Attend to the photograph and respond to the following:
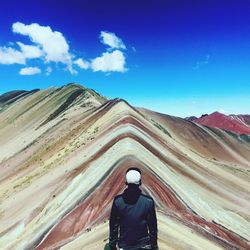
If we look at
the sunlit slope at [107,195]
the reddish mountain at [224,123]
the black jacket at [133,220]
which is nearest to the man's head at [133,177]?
the black jacket at [133,220]

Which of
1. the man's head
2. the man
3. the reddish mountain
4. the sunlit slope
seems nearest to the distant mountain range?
the reddish mountain

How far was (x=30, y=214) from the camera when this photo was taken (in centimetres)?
2852

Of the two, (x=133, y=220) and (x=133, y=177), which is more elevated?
(x=133, y=177)

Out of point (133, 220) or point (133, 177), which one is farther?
point (133, 220)

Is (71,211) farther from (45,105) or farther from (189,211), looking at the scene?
(45,105)

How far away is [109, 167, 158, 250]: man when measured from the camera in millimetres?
7637

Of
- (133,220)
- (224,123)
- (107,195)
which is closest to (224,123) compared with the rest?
(224,123)

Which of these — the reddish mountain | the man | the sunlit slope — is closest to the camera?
the man

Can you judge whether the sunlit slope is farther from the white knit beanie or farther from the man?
the white knit beanie

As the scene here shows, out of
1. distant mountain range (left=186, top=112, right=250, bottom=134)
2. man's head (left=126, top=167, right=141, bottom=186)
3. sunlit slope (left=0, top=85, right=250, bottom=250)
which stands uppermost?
distant mountain range (left=186, top=112, right=250, bottom=134)

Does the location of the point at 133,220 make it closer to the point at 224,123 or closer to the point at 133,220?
the point at 133,220

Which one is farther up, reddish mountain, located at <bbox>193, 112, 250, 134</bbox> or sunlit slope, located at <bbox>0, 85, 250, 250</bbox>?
reddish mountain, located at <bbox>193, 112, 250, 134</bbox>

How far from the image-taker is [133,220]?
775cm

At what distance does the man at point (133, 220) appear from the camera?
7.64m
